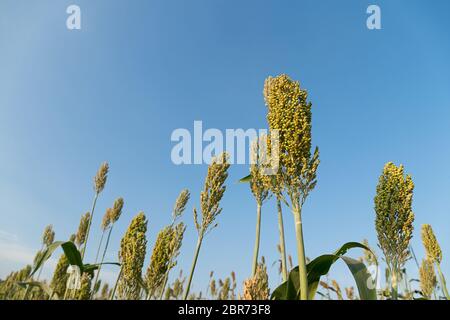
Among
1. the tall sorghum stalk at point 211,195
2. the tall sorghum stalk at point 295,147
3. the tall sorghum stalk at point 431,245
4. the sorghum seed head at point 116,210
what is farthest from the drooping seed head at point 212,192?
the tall sorghum stalk at point 431,245

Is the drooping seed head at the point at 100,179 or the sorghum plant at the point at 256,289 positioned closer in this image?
the sorghum plant at the point at 256,289

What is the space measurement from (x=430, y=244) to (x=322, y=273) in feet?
24.3

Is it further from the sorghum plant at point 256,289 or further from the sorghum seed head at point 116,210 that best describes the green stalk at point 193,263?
the sorghum seed head at point 116,210

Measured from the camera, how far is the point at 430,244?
897 centimetres

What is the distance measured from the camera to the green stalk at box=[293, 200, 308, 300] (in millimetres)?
3143

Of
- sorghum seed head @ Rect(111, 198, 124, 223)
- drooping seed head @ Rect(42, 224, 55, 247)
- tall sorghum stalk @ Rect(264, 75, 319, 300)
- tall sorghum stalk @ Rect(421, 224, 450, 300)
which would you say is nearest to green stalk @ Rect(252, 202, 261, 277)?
tall sorghum stalk @ Rect(264, 75, 319, 300)

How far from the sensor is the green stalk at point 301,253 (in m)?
3.14

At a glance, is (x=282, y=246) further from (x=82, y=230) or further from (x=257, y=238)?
(x=82, y=230)

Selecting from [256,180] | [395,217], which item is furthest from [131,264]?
[395,217]

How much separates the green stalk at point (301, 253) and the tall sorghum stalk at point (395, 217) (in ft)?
6.04

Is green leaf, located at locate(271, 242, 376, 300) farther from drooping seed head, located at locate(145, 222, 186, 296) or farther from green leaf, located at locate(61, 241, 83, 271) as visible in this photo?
green leaf, located at locate(61, 241, 83, 271)
